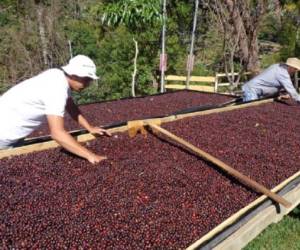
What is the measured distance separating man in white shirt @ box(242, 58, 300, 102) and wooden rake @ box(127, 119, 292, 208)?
2.73m

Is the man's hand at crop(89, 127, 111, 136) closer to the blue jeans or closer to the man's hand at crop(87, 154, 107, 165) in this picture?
the man's hand at crop(87, 154, 107, 165)

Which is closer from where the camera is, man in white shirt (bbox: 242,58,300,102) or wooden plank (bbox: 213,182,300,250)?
wooden plank (bbox: 213,182,300,250)

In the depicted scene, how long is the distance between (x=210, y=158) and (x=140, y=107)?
4209 mm

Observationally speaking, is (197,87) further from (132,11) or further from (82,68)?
(82,68)

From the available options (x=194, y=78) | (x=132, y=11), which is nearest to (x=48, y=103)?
(x=132, y=11)

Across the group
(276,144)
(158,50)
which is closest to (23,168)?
(276,144)

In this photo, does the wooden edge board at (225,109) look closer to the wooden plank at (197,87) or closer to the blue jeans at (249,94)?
the blue jeans at (249,94)

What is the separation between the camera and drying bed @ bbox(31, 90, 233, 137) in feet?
22.1

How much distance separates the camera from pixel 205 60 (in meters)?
15.0

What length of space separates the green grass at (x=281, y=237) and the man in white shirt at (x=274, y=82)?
2.61 metres

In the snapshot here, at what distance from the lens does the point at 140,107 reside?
25.4 feet

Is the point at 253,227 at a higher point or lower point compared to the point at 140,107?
higher

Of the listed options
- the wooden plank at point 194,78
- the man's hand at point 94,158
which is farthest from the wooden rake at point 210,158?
the wooden plank at point 194,78

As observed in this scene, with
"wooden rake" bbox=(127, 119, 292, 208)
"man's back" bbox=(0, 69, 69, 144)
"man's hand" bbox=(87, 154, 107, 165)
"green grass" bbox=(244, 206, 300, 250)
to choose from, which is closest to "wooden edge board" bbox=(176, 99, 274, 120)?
"wooden rake" bbox=(127, 119, 292, 208)
